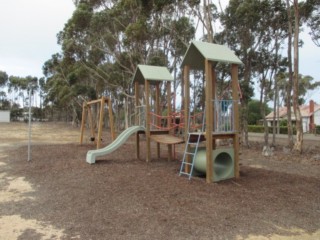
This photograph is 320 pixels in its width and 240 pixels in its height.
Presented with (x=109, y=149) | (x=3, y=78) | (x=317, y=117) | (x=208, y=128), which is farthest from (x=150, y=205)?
(x=3, y=78)

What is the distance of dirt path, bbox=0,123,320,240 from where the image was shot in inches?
182

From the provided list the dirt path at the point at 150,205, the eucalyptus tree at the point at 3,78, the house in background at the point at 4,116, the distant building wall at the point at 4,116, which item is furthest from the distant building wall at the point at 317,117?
the eucalyptus tree at the point at 3,78

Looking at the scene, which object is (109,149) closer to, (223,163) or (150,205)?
(223,163)

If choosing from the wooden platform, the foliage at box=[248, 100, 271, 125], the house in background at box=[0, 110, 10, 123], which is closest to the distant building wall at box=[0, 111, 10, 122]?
the house in background at box=[0, 110, 10, 123]

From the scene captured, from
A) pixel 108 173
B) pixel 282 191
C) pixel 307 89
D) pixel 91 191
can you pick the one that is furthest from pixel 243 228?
pixel 307 89

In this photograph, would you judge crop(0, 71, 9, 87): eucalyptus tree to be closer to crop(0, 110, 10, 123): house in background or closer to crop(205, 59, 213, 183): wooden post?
crop(0, 110, 10, 123): house in background

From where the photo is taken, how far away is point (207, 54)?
782cm

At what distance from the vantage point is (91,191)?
261 inches

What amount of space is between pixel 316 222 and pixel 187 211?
208cm

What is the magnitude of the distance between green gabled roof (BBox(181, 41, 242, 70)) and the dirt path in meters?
3.03

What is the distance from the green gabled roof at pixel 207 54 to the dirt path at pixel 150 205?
3032mm

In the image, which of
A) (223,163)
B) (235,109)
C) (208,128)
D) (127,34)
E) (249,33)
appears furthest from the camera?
(127,34)

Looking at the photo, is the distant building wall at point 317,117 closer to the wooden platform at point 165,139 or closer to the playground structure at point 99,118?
the playground structure at point 99,118

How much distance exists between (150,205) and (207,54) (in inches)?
159
